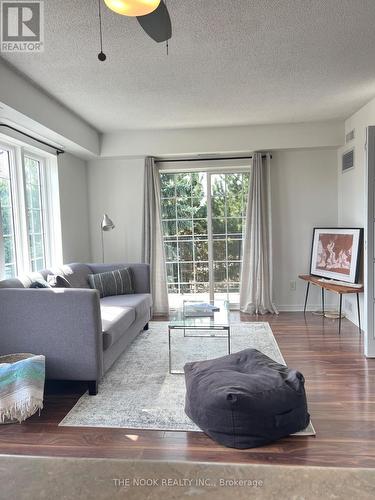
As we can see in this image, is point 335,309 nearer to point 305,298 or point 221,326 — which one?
point 305,298

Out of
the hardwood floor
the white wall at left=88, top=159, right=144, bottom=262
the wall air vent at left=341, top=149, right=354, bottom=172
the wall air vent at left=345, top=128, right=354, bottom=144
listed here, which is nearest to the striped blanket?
the hardwood floor

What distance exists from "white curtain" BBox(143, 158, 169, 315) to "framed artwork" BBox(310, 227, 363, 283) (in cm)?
203

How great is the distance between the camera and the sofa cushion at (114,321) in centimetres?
273

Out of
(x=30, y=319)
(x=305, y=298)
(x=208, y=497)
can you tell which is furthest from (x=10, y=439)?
(x=305, y=298)

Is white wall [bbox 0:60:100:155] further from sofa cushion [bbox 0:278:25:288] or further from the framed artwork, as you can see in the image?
the framed artwork

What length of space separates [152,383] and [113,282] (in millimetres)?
1540

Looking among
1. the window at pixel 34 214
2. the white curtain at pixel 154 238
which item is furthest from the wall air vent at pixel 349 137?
the window at pixel 34 214

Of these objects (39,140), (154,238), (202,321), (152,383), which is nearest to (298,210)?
(154,238)

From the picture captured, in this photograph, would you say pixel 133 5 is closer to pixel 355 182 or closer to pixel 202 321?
pixel 202 321

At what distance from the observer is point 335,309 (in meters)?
4.82

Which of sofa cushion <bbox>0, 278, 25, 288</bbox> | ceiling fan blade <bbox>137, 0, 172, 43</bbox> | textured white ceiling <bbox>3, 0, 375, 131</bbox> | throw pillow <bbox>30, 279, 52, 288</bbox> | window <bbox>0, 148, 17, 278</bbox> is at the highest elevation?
textured white ceiling <bbox>3, 0, 375, 131</bbox>

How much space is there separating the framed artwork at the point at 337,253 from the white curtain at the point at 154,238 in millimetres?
2035

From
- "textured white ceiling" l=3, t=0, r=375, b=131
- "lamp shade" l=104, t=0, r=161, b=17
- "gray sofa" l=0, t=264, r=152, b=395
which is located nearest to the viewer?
"lamp shade" l=104, t=0, r=161, b=17

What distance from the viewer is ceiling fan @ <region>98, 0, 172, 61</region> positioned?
1353 millimetres
